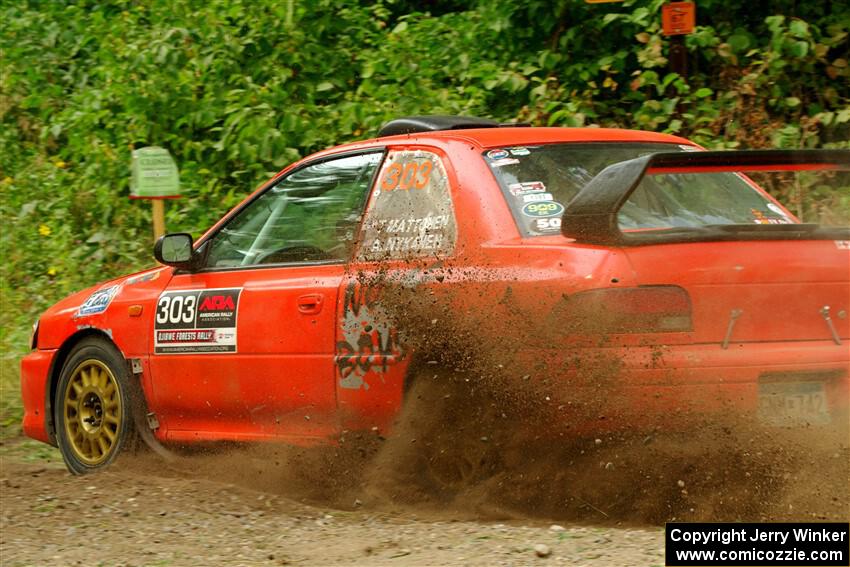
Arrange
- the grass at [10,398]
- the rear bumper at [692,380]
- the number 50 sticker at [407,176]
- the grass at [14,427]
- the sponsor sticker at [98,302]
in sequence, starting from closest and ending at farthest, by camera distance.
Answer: the rear bumper at [692,380] → the number 50 sticker at [407,176] → the sponsor sticker at [98,302] → the grass at [14,427] → the grass at [10,398]

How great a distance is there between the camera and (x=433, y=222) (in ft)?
16.3

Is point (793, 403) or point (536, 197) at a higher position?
point (536, 197)

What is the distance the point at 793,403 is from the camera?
4.33 meters

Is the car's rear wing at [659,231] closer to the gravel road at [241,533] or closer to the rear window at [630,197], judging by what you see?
the rear window at [630,197]

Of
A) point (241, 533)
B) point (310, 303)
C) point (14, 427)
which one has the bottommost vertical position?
point (14, 427)

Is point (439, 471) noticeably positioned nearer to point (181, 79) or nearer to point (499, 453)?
point (499, 453)

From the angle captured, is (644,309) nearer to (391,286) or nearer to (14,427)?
(391,286)

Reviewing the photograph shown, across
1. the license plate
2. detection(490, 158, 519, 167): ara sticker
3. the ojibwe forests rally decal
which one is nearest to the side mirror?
the ojibwe forests rally decal

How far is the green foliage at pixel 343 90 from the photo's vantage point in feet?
32.0

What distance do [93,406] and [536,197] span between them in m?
2.83

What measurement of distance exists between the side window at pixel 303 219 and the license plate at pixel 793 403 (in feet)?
6.23

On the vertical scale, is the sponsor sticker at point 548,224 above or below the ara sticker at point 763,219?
above

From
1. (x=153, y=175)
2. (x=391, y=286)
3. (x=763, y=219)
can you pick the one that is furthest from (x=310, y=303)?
(x=153, y=175)

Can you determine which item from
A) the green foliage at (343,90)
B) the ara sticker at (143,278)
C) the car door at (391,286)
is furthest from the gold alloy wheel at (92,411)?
the green foliage at (343,90)
